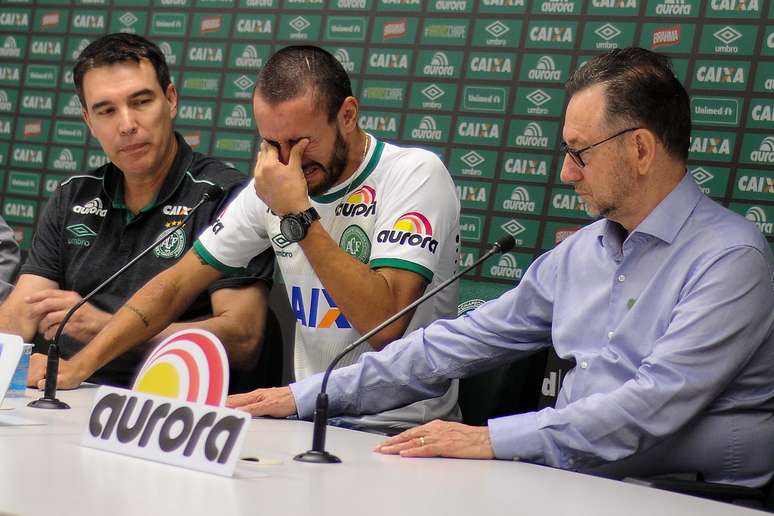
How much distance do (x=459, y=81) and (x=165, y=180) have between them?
3.48 ft

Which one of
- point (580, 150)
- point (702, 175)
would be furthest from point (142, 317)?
point (702, 175)

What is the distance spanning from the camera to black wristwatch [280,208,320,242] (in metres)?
2.40

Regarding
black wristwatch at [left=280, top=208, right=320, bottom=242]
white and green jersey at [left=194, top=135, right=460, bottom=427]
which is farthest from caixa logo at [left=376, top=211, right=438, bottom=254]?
black wristwatch at [left=280, top=208, right=320, bottom=242]

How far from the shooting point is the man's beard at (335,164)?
2539 millimetres

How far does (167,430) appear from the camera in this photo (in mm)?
1570

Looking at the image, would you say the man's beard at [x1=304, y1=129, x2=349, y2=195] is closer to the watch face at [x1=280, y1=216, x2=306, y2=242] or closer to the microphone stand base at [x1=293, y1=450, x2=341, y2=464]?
the watch face at [x1=280, y1=216, x2=306, y2=242]

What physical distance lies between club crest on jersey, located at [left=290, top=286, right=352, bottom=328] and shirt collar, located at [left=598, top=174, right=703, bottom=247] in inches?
31.8

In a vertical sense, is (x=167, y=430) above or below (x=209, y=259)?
below

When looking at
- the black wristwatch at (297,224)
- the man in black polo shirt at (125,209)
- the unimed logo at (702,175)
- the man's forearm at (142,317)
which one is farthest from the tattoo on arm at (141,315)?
the unimed logo at (702,175)

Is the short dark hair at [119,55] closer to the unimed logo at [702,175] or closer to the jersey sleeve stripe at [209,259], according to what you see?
the jersey sleeve stripe at [209,259]

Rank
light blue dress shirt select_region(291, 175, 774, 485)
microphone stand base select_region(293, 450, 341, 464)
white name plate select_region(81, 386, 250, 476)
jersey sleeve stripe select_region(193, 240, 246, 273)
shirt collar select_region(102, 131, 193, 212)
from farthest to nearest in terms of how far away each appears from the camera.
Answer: shirt collar select_region(102, 131, 193, 212) → jersey sleeve stripe select_region(193, 240, 246, 273) → light blue dress shirt select_region(291, 175, 774, 485) → microphone stand base select_region(293, 450, 341, 464) → white name plate select_region(81, 386, 250, 476)

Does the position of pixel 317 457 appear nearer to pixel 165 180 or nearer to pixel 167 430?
pixel 167 430

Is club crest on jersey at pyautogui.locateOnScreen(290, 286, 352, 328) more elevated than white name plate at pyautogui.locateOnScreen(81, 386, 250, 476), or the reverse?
club crest on jersey at pyautogui.locateOnScreen(290, 286, 352, 328)

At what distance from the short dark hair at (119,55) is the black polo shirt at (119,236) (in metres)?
0.22
